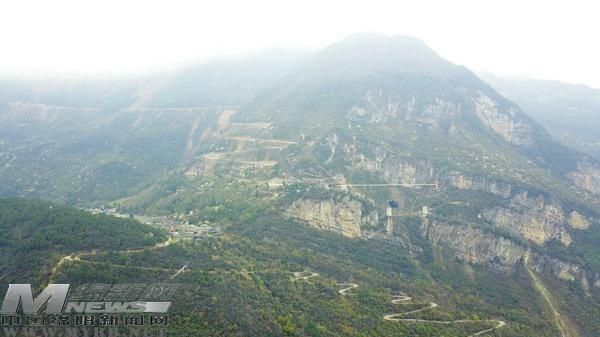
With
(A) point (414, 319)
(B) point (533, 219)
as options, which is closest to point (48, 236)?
(A) point (414, 319)

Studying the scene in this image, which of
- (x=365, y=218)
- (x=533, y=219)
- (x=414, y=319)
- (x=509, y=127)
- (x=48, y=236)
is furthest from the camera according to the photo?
(x=509, y=127)

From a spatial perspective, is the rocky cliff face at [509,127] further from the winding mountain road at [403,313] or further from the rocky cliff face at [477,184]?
the winding mountain road at [403,313]

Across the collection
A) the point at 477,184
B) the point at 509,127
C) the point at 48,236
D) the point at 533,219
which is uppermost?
the point at 48,236

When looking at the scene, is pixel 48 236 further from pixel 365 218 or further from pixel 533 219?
pixel 533 219

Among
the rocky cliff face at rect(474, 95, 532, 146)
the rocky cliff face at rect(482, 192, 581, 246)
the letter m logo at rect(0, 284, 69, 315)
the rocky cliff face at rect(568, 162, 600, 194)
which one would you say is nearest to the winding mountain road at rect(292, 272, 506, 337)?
the letter m logo at rect(0, 284, 69, 315)

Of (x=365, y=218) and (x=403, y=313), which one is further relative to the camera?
(x=365, y=218)
